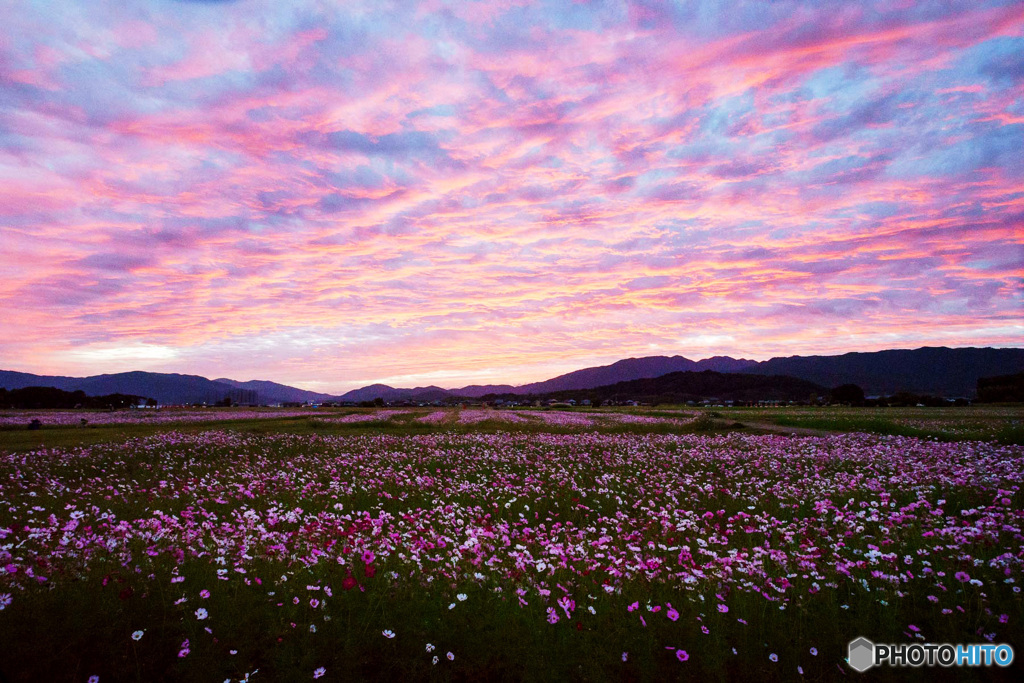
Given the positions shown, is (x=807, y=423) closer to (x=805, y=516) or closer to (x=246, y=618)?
(x=805, y=516)

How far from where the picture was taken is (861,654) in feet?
17.7

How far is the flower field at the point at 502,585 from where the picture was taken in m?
5.27

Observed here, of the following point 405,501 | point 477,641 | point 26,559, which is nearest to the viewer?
point 477,641

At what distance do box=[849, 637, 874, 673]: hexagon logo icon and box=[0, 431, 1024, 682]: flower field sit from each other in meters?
0.12

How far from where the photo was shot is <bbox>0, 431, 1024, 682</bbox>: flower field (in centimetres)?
527

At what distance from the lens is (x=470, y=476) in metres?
14.7

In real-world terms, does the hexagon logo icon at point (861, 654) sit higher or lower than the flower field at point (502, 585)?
lower

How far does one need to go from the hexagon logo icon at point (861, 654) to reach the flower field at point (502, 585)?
4.8 inches

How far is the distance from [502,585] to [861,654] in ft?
13.1

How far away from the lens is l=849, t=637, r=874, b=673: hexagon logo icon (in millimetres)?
5258

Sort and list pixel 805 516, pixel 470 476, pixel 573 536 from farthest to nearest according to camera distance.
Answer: pixel 470 476
pixel 805 516
pixel 573 536

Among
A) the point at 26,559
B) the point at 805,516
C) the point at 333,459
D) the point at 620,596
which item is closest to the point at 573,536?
the point at 620,596

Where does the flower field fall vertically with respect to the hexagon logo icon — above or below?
above

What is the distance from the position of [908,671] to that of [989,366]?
261156mm
